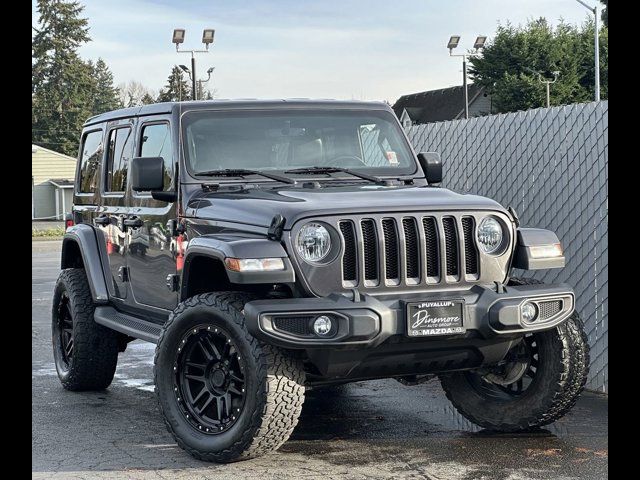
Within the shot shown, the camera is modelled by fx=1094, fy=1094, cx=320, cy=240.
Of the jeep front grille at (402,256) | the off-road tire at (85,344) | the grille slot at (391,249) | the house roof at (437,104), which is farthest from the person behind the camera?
the house roof at (437,104)

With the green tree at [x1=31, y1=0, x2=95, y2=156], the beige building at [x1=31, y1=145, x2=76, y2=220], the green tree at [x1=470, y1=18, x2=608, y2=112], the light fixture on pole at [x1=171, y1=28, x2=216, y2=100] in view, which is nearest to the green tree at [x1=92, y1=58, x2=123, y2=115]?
the green tree at [x1=31, y1=0, x2=95, y2=156]

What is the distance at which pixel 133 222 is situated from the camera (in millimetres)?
7777

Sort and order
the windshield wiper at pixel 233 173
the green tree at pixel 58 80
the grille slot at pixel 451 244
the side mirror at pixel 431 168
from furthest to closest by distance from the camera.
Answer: the green tree at pixel 58 80, the side mirror at pixel 431 168, the windshield wiper at pixel 233 173, the grille slot at pixel 451 244

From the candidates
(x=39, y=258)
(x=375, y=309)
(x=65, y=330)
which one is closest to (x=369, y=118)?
(x=375, y=309)

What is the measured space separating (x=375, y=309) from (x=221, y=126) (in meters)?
2.24

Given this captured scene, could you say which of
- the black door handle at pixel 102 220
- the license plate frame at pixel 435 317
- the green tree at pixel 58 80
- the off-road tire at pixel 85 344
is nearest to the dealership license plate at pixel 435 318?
the license plate frame at pixel 435 317

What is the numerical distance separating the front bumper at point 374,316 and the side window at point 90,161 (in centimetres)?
359

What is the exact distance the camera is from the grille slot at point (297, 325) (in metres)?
5.69

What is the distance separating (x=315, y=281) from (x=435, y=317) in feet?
2.21

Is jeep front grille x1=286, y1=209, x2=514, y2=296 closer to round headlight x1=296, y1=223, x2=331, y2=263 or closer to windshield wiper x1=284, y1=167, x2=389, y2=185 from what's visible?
round headlight x1=296, y1=223, x2=331, y2=263

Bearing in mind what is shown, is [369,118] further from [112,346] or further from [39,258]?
[39,258]

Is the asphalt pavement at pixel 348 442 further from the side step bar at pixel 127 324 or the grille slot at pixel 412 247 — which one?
the grille slot at pixel 412 247

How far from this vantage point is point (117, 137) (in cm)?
855

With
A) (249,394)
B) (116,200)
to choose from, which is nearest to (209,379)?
(249,394)
